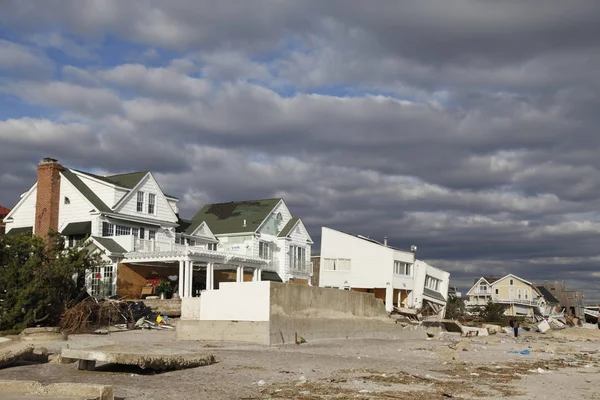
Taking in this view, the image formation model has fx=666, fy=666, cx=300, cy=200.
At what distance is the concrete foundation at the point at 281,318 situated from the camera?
920 inches

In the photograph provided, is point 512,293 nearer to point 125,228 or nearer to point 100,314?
point 125,228

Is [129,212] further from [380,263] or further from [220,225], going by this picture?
[380,263]

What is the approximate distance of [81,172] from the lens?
147 feet

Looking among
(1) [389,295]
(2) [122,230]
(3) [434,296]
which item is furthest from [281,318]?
(3) [434,296]

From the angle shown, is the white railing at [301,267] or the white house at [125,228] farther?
the white railing at [301,267]

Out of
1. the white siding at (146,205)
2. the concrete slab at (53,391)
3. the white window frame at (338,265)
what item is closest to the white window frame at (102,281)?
the white siding at (146,205)

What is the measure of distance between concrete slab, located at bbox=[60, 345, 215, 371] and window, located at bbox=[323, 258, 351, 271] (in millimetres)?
45866

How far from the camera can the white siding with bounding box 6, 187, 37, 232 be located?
45.4m

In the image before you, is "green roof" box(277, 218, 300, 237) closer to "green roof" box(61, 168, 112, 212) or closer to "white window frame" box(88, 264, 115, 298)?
"green roof" box(61, 168, 112, 212)

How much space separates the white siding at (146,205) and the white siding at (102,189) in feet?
2.75

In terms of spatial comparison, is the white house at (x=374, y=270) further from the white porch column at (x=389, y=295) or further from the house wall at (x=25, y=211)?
the house wall at (x=25, y=211)

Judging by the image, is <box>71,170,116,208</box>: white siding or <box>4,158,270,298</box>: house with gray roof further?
<box>71,170,116,208</box>: white siding

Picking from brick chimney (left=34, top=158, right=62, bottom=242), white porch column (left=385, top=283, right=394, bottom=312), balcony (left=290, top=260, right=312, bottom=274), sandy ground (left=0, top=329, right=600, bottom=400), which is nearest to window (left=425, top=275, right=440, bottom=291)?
white porch column (left=385, top=283, right=394, bottom=312)

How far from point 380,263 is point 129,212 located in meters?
24.8
